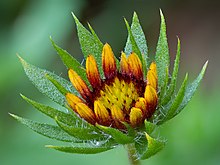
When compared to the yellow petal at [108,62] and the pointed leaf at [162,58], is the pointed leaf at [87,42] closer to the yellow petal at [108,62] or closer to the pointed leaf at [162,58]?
the yellow petal at [108,62]

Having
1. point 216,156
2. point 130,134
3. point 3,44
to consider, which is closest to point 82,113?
point 130,134

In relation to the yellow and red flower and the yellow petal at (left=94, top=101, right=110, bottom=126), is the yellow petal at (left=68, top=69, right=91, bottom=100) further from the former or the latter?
the yellow petal at (left=94, top=101, right=110, bottom=126)

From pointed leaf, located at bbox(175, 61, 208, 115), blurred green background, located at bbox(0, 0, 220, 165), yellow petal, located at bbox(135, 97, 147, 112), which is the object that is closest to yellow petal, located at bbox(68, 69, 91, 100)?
yellow petal, located at bbox(135, 97, 147, 112)

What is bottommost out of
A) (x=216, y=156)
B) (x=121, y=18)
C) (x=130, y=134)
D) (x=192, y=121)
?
(x=216, y=156)

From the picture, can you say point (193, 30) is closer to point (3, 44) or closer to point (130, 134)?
point (3, 44)

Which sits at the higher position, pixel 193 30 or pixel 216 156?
pixel 193 30

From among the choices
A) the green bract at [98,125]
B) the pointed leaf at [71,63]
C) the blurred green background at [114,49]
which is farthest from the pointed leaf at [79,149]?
the blurred green background at [114,49]

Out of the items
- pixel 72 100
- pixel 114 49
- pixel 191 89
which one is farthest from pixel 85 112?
pixel 114 49
